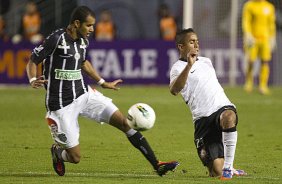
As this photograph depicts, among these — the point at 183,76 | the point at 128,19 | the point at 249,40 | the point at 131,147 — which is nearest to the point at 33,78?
the point at 183,76

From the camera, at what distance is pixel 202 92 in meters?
9.81

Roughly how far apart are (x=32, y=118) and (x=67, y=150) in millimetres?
7384

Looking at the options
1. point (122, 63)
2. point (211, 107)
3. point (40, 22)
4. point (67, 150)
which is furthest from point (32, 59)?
point (40, 22)

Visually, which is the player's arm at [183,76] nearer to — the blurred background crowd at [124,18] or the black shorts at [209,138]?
the black shorts at [209,138]

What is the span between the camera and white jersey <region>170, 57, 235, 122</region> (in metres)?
9.78

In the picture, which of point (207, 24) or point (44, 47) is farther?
point (207, 24)

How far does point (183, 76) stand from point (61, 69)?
1487 mm

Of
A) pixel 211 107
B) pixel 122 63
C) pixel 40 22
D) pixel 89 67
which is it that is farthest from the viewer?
pixel 40 22

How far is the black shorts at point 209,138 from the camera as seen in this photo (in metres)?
9.77

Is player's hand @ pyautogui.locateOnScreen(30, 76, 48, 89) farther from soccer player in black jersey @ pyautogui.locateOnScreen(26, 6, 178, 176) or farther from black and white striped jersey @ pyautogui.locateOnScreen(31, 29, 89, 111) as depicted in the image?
black and white striped jersey @ pyautogui.locateOnScreen(31, 29, 89, 111)

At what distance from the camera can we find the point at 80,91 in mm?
10070

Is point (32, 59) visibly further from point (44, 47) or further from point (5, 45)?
point (5, 45)

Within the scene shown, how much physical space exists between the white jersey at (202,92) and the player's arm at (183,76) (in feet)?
1.03

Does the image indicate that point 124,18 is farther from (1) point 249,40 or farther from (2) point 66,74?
(2) point 66,74
